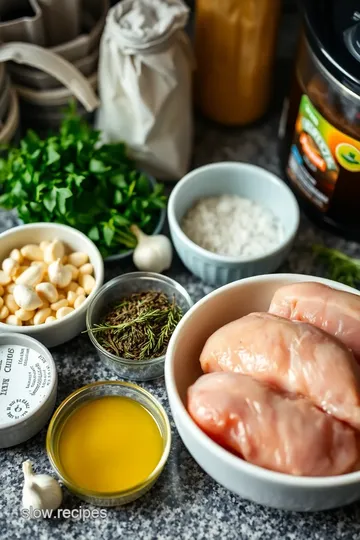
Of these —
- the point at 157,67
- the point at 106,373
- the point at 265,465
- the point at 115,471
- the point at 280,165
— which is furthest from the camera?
the point at 280,165

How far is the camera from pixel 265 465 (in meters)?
0.71

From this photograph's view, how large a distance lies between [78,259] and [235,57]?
17.5 inches

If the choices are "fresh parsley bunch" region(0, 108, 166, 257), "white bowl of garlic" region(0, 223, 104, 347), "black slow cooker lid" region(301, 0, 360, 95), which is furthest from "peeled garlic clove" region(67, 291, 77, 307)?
"black slow cooker lid" region(301, 0, 360, 95)

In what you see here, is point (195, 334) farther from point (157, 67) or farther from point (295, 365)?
point (157, 67)

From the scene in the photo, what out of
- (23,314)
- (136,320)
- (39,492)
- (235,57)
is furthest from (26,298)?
(235,57)

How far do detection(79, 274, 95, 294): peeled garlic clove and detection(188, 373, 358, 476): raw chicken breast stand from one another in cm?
32

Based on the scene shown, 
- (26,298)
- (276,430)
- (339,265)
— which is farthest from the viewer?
(339,265)

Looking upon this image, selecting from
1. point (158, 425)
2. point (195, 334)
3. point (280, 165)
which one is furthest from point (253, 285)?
point (280, 165)

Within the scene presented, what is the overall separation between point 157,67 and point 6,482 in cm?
65

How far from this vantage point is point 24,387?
2.93ft

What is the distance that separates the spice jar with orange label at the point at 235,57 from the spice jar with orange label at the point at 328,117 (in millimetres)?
109

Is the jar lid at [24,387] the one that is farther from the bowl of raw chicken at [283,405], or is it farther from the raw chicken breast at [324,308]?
the raw chicken breast at [324,308]

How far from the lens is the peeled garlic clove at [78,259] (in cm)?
102

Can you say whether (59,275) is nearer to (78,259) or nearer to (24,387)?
(78,259)
